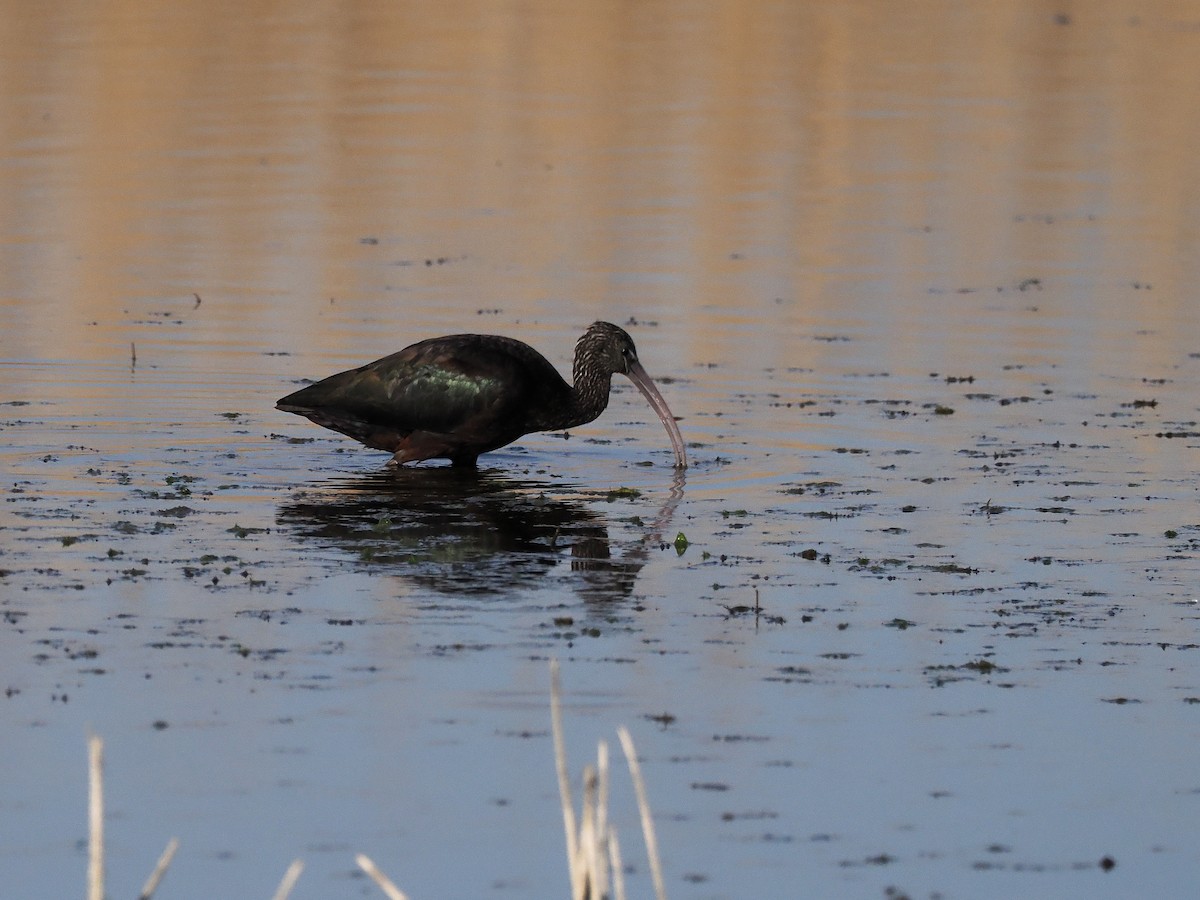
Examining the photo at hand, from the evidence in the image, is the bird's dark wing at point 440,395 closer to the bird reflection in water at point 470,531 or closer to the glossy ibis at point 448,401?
the glossy ibis at point 448,401

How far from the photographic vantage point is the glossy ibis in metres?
14.3

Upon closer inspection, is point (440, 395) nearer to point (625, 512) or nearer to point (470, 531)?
point (625, 512)

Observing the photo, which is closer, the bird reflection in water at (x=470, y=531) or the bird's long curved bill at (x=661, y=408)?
the bird reflection in water at (x=470, y=531)

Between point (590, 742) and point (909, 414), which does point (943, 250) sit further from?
point (590, 742)

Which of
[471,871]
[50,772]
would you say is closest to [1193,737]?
[471,871]

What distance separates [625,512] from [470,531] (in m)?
1.04

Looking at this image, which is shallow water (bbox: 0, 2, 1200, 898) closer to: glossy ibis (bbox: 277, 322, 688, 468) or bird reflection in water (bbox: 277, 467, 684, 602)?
bird reflection in water (bbox: 277, 467, 684, 602)

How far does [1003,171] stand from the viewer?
28828 mm

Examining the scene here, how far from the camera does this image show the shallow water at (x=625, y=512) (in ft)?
26.1

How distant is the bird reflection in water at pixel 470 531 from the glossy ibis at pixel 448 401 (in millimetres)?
223

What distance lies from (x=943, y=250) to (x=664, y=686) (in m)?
14.9

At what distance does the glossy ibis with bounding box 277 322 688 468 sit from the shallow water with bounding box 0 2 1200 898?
11.2 inches

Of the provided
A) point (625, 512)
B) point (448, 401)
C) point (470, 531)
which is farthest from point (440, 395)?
point (470, 531)

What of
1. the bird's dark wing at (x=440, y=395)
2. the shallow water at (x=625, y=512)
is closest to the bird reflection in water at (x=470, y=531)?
the shallow water at (x=625, y=512)
